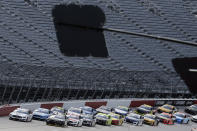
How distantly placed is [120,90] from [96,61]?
51.2ft

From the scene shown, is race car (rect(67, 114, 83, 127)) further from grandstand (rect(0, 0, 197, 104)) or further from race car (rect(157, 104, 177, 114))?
race car (rect(157, 104, 177, 114))

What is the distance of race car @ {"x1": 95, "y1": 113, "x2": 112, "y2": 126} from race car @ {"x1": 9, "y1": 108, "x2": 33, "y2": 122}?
6.21 meters

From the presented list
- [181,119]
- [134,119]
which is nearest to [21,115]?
[134,119]

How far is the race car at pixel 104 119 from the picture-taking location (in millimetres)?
37812

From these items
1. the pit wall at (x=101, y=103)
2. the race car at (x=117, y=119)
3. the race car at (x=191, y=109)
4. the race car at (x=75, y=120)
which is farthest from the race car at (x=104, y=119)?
the race car at (x=191, y=109)

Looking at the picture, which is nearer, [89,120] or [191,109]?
[89,120]

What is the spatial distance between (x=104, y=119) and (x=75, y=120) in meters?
3.24

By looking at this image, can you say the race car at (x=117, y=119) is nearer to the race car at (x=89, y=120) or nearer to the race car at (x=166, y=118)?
the race car at (x=89, y=120)

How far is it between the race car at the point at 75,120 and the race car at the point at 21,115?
303cm

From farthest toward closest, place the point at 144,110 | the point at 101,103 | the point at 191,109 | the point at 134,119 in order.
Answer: the point at 191,109
the point at 144,110
the point at 101,103
the point at 134,119

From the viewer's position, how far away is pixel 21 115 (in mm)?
33375

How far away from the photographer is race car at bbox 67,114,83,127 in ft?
116

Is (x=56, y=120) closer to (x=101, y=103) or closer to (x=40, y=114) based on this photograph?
(x=40, y=114)

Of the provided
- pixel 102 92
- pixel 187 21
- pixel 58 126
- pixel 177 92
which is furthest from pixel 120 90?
pixel 187 21
